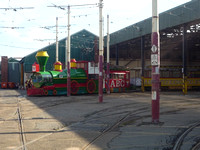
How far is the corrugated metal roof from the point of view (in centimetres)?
2598

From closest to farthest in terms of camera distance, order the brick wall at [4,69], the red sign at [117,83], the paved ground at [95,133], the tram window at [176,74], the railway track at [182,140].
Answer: the railway track at [182,140]
the paved ground at [95,133]
the red sign at [117,83]
the tram window at [176,74]
the brick wall at [4,69]

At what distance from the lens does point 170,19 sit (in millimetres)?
29531

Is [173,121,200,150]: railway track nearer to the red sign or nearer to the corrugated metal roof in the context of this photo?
the corrugated metal roof

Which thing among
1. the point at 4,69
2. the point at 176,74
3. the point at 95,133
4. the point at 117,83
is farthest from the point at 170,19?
the point at 4,69

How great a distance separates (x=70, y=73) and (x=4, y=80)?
26229mm

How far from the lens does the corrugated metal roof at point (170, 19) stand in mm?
25984

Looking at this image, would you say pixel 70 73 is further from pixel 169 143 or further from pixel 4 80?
pixel 4 80

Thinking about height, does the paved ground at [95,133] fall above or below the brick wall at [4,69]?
below

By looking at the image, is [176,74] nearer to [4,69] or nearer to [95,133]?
[95,133]

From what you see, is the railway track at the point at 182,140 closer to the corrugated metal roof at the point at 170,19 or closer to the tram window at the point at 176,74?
the corrugated metal roof at the point at 170,19

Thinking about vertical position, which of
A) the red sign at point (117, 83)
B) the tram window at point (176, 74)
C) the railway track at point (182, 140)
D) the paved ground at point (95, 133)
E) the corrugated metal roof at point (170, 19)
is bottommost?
the paved ground at point (95, 133)

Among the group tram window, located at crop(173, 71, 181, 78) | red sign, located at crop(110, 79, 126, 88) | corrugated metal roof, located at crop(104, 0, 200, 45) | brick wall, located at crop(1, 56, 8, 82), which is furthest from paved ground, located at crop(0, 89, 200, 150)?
brick wall, located at crop(1, 56, 8, 82)

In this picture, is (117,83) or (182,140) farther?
(117,83)

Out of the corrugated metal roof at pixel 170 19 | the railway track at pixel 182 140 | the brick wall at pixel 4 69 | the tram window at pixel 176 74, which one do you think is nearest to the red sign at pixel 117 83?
the corrugated metal roof at pixel 170 19
